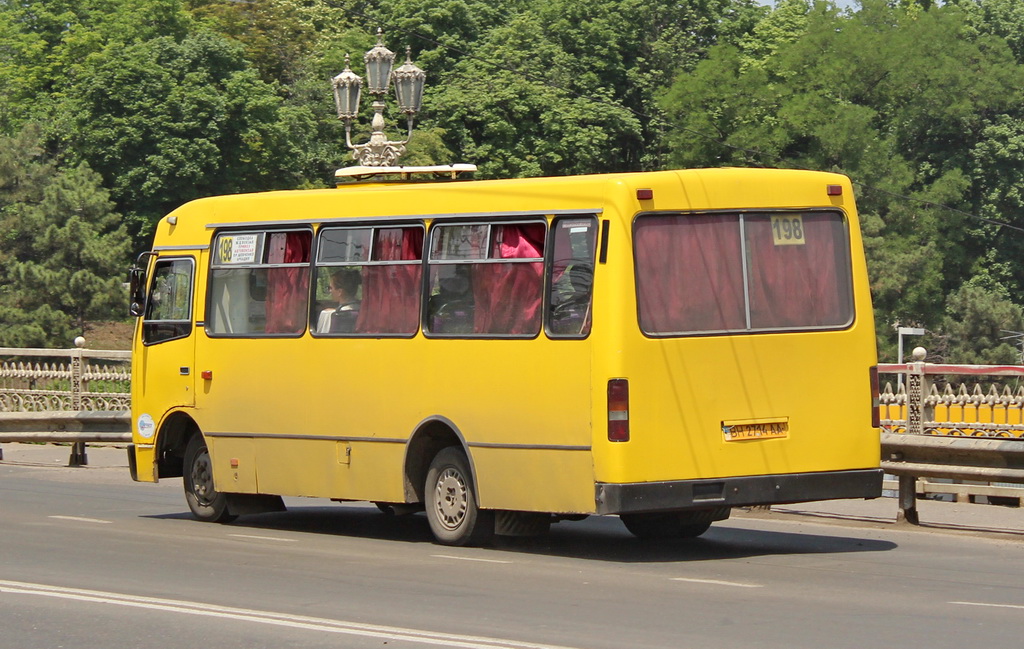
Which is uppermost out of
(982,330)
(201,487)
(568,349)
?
(982,330)

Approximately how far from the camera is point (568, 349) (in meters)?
12.5

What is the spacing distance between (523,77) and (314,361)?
6002 centimetres

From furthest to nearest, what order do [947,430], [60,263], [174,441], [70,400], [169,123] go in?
1. [169,123]
2. [60,263]
3. [70,400]
4. [947,430]
5. [174,441]

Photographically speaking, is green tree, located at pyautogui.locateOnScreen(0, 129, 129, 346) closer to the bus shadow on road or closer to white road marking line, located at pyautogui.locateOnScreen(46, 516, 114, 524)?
white road marking line, located at pyautogui.locateOnScreen(46, 516, 114, 524)

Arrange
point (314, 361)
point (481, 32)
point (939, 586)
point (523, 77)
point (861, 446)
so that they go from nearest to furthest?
point (939, 586) < point (861, 446) < point (314, 361) < point (523, 77) < point (481, 32)

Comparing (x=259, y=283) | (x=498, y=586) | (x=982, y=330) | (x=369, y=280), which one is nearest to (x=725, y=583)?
(x=498, y=586)

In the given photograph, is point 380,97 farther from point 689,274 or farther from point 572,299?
point 689,274

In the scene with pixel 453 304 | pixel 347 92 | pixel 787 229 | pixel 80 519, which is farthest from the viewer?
pixel 347 92

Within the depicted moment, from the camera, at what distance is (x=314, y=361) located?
14.7 meters

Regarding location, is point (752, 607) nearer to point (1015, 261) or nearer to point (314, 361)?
point (314, 361)

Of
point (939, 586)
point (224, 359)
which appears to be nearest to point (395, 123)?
point (224, 359)

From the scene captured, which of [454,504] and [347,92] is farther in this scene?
[347,92]

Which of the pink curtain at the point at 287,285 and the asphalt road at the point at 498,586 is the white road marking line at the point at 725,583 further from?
the pink curtain at the point at 287,285

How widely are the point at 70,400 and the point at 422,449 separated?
14.1m
